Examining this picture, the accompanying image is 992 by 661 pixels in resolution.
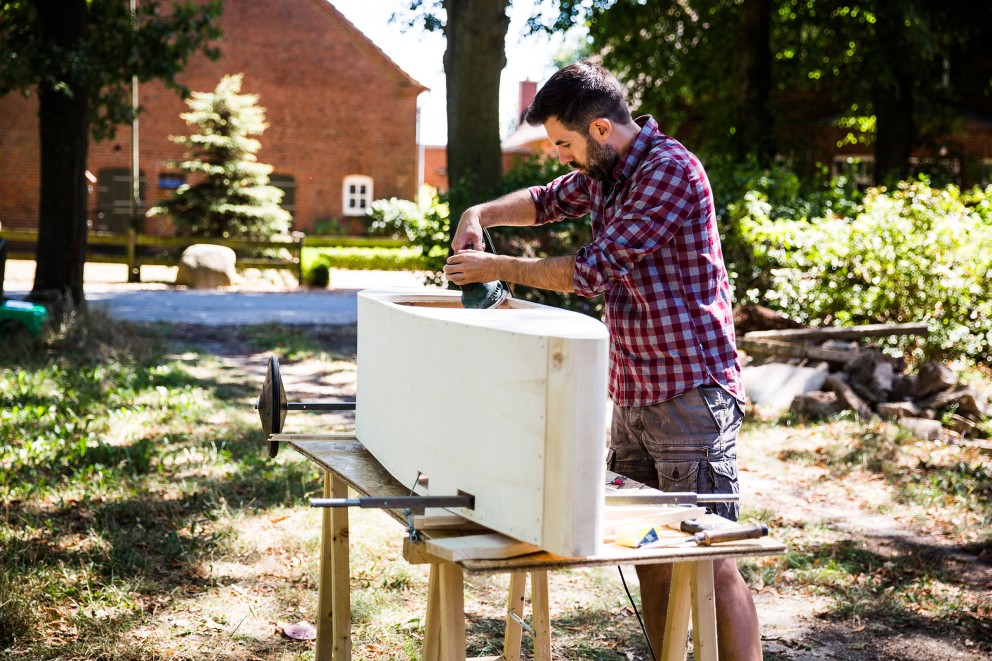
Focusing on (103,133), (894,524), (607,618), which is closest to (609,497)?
(607,618)

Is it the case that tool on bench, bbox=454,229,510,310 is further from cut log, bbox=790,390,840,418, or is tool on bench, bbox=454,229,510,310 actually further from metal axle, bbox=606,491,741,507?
cut log, bbox=790,390,840,418

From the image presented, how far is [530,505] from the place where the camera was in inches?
87.1

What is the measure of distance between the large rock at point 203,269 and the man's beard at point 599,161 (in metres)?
18.0

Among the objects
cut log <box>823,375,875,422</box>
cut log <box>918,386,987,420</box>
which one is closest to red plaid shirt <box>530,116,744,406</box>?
cut log <box>823,375,875,422</box>

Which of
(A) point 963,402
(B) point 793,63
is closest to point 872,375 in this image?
(A) point 963,402

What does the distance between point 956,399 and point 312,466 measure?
4766mm

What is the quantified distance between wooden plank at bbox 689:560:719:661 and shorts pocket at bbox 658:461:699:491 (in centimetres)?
45

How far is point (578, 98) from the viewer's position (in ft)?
8.92

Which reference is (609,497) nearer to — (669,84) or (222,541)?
(222,541)

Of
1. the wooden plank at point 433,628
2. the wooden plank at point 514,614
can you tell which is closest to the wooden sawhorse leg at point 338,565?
the wooden plank at point 433,628

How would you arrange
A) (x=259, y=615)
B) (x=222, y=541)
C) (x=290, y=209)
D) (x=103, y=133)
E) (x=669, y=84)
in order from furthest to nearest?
(x=290, y=209)
(x=669, y=84)
(x=103, y=133)
(x=222, y=541)
(x=259, y=615)

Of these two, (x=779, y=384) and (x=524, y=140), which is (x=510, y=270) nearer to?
(x=779, y=384)

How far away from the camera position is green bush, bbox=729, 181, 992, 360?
8906 mm

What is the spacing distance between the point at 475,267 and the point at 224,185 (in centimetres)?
2177
